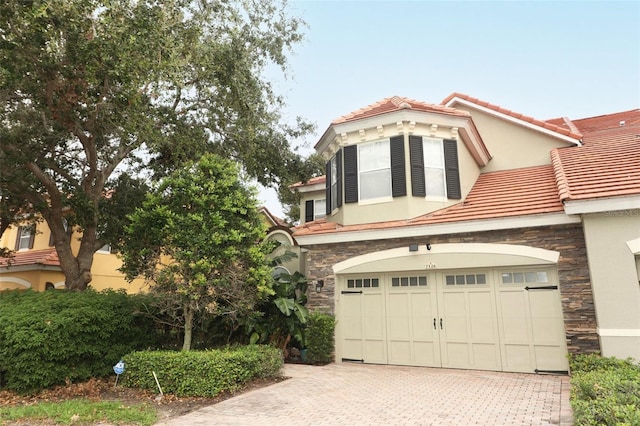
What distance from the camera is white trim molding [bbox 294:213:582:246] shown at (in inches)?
352

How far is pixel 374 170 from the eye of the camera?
1146cm

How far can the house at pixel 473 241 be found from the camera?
316 inches

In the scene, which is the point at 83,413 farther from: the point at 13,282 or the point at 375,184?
the point at 13,282

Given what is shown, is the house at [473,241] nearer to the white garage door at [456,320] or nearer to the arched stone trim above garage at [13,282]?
the white garage door at [456,320]

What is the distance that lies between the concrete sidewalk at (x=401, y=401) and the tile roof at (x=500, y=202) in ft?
11.8

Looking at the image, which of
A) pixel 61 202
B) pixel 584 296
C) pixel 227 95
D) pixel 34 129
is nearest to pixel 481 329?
pixel 584 296

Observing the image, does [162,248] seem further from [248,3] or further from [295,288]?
[248,3]

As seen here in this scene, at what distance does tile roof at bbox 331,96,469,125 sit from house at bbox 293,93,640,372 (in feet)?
0.25

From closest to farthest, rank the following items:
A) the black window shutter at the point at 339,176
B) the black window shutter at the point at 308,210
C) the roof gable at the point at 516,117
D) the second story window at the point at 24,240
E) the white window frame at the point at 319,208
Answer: the black window shutter at the point at 339,176 < the roof gable at the point at 516,117 < the white window frame at the point at 319,208 < the black window shutter at the point at 308,210 < the second story window at the point at 24,240

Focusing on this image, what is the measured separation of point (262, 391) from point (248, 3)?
9.40 m

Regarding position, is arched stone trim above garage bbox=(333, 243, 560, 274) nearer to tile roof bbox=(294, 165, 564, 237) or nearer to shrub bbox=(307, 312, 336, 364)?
tile roof bbox=(294, 165, 564, 237)

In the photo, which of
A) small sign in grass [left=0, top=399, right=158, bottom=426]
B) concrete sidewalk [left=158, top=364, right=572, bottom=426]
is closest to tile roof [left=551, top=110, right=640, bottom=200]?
concrete sidewalk [left=158, top=364, right=572, bottom=426]

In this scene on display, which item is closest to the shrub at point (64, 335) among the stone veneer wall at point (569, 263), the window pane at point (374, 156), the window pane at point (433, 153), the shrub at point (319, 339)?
the shrub at point (319, 339)

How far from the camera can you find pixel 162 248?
8945 millimetres
